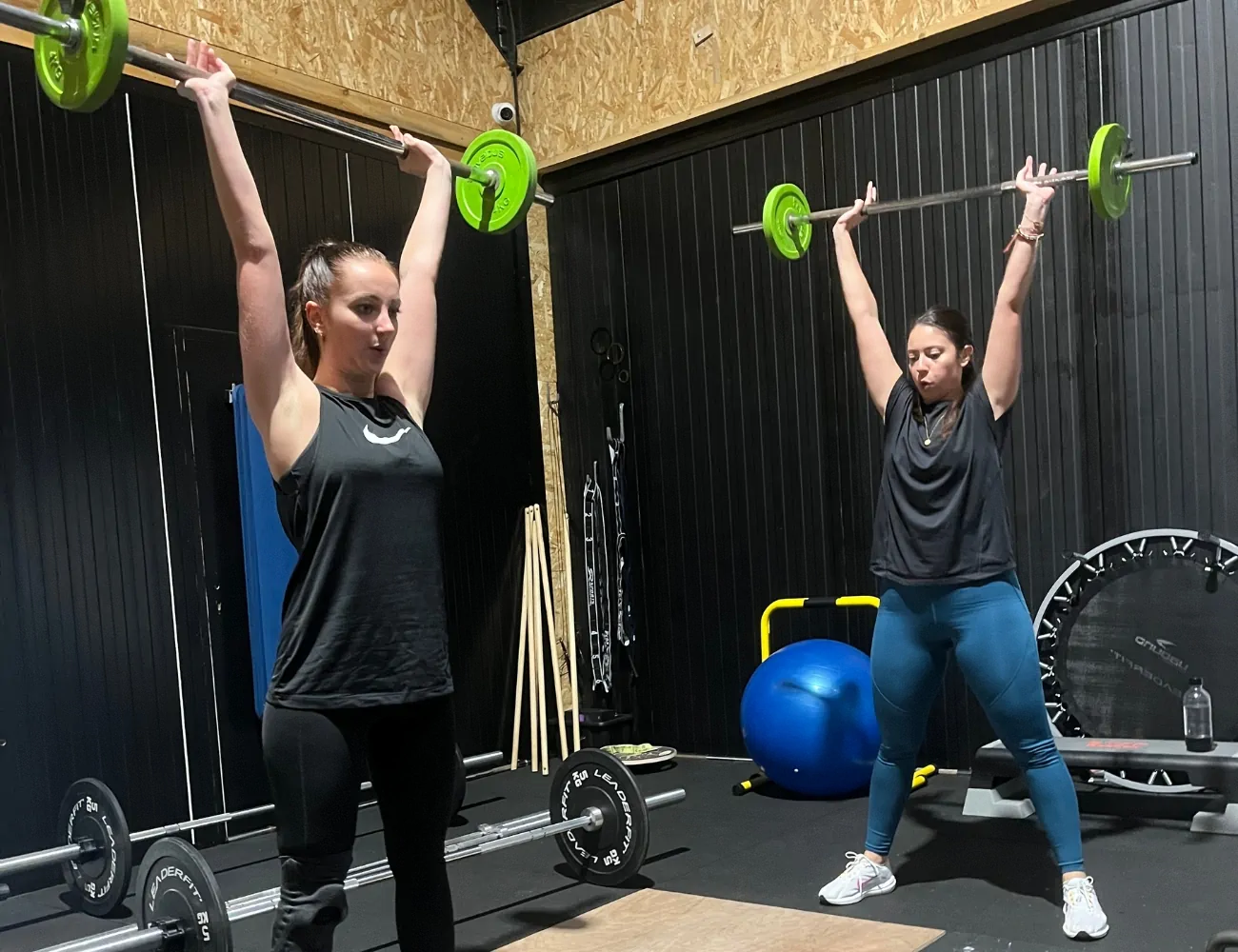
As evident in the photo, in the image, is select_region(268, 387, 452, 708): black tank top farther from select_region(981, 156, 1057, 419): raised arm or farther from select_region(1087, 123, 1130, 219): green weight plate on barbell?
select_region(1087, 123, 1130, 219): green weight plate on barbell

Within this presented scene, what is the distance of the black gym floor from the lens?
8.77 feet

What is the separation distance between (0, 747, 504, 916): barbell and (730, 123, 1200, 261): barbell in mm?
1822

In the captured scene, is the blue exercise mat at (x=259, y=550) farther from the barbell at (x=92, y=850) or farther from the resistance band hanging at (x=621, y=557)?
the resistance band hanging at (x=621, y=557)

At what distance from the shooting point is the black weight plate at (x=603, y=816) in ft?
10.3

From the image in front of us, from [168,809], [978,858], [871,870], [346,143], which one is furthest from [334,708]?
[346,143]

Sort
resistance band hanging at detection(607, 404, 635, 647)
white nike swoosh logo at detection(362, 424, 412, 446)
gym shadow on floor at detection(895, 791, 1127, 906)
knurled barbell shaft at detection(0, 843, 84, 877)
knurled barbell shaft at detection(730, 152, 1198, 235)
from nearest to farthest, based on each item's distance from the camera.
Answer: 1. white nike swoosh logo at detection(362, 424, 412, 446)
2. knurled barbell shaft at detection(730, 152, 1198, 235)
3. gym shadow on floor at detection(895, 791, 1127, 906)
4. knurled barbell shaft at detection(0, 843, 84, 877)
5. resistance band hanging at detection(607, 404, 635, 647)

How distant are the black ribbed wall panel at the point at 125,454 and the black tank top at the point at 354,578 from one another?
236 cm

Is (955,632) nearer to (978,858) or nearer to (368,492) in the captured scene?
(978,858)

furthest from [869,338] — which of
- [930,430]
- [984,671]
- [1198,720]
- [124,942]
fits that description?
[124,942]

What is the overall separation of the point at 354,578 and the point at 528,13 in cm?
435

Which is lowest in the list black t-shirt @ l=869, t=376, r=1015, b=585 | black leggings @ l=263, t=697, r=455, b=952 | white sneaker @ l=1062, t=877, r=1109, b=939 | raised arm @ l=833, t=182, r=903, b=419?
white sneaker @ l=1062, t=877, r=1109, b=939

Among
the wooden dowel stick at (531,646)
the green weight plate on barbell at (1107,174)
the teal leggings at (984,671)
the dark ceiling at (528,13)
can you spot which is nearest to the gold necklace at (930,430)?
the teal leggings at (984,671)

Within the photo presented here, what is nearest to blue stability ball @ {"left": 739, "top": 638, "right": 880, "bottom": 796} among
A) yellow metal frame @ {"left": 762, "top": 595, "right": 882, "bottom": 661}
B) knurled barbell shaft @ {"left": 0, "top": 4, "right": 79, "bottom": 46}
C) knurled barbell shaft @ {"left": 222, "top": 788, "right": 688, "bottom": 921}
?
yellow metal frame @ {"left": 762, "top": 595, "right": 882, "bottom": 661}

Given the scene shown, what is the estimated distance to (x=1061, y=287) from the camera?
12.8ft
